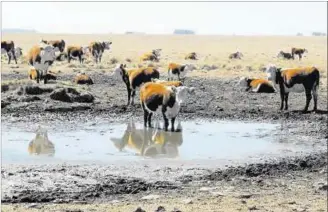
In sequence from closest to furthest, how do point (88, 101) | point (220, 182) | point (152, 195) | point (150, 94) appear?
point (152, 195), point (220, 182), point (150, 94), point (88, 101)

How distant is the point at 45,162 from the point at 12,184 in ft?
5.34

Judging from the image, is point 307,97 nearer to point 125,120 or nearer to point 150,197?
point 125,120

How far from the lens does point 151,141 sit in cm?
1138

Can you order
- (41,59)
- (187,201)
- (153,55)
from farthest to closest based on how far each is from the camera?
1. (153,55)
2. (41,59)
3. (187,201)

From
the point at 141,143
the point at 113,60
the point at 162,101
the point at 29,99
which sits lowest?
the point at 141,143

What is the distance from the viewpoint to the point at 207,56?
2267 cm

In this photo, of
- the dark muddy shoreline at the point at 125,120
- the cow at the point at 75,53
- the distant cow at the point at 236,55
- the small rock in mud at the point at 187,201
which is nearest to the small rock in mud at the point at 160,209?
the small rock in mud at the point at 187,201

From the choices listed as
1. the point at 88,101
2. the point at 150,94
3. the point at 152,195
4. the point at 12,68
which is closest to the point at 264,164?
the point at 152,195

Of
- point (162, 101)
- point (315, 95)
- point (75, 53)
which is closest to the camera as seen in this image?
point (162, 101)

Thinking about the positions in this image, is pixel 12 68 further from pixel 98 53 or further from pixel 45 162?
pixel 45 162

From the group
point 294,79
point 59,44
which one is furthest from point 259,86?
point 59,44

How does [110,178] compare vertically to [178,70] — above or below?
below

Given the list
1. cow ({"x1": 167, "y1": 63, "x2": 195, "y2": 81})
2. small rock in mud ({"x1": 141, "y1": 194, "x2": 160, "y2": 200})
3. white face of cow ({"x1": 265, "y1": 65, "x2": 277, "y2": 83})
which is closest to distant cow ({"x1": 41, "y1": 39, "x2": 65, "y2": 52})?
cow ({"x1": 167, "y1": 63, "x2": 195, "y2": 81})

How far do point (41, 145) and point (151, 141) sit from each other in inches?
71.7
